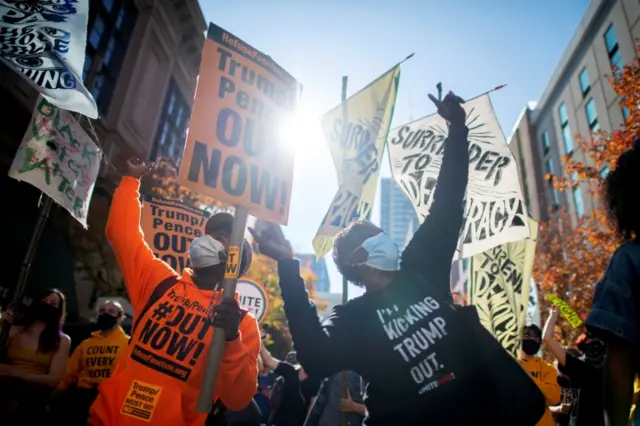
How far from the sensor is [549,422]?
4531 mm

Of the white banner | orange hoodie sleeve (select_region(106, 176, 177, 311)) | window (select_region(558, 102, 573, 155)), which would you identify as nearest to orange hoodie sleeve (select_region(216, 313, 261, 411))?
orange hoodie sleeve (select_region(106, 176, 177, 311))

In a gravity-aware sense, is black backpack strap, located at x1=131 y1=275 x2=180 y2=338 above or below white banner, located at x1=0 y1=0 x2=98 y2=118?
below

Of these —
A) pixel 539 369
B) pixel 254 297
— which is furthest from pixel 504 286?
pixel 254 297

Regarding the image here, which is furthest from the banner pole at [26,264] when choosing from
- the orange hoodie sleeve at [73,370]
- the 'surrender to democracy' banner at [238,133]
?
the 'surrender to democracy' banner at [238,133]

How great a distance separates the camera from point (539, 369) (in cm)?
550

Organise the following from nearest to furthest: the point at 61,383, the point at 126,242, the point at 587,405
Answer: the point at 126,242, the point at 587,405, the point at 61,383

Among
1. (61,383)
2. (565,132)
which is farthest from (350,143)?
(565,132)

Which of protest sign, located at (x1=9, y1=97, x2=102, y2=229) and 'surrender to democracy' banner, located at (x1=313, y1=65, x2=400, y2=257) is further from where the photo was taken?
protest sign, located at (x1=9, y1=97, x2=102, y2=229)

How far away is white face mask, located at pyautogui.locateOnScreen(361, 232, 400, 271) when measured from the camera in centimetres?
228

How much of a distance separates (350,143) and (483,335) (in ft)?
11.5

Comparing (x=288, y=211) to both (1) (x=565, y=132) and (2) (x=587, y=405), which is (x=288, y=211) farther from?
(1) (x=565, y=132)

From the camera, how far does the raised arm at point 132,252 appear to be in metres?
2.70

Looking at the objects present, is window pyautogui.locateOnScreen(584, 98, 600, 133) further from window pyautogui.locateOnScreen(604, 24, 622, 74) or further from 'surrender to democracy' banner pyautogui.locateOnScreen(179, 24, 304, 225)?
'surrender to democracy' banner pyautogui.locateOnScreen(179, 24, 304, 225)

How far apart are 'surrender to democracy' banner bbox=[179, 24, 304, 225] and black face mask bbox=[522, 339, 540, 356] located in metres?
4.74
